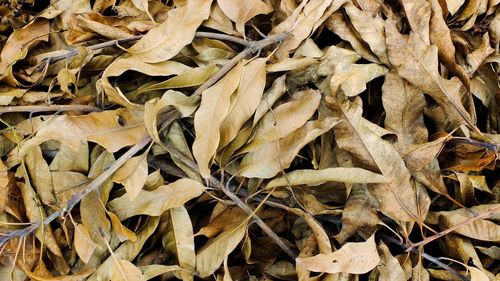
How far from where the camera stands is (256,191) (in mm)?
729

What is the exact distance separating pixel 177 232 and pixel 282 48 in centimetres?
29

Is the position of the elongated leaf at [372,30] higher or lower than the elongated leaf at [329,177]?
higher

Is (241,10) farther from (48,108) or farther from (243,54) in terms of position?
(48,108)

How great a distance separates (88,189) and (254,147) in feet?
0.72

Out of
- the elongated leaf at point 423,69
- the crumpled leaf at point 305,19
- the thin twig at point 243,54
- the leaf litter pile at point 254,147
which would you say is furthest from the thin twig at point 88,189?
the elongated leaf at point 423,69

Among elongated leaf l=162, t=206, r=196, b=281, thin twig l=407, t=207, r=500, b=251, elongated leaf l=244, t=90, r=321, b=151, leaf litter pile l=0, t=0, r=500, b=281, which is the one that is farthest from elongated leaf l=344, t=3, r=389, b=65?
elongated leaf l=162, t=206, r=196, b=281

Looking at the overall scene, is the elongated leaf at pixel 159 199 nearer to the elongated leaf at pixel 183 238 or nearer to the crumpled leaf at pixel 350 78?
the elongated leaf at pixel 183 238

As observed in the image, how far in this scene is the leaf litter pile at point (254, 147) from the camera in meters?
0.69

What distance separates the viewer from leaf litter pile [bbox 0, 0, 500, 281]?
2.26 ft

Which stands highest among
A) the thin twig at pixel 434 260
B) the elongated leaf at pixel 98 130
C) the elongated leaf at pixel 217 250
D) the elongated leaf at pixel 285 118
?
the elongated leaf at pixel 98 130

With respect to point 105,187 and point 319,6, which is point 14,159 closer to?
point 105,187

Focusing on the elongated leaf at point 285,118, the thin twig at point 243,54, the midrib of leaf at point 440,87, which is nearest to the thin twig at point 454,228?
the midrib of leaf at point 440,87

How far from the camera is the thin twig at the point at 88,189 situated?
26.8 inches

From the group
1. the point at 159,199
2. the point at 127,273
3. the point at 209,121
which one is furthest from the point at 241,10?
the point at 127,273
